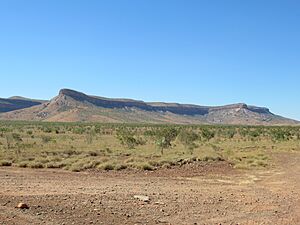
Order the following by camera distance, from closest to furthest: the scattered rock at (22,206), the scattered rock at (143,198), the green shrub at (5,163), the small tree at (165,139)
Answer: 1. the scattered rock at (22,206)
2. the scattered rock at (143,198)
3. the green shrub at (5,163)
4. the small tree at (165,139)

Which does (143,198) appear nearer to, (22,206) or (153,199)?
(153,199)

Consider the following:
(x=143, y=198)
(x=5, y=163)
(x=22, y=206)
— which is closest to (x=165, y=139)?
(x=5, y=163)

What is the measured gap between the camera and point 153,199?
1477 cm

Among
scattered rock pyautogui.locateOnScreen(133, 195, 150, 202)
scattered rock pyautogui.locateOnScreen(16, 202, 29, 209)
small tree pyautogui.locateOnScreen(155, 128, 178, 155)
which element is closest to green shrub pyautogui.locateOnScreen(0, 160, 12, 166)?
small tree pyautogui.locateOnScreen(155, 128, 178, 155)

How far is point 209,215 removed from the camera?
12664 mm

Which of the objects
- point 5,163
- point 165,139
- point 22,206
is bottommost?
point 5,163

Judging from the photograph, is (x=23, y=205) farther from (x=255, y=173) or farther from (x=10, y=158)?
(x=10, y=158)

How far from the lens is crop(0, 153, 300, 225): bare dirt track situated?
11.9 meters

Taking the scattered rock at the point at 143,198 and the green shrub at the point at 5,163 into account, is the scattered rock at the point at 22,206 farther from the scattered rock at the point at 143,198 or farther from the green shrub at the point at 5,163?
the green shrub at the point at 5,163

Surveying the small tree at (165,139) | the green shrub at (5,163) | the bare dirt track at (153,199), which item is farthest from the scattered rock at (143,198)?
the small tree at (165,139)

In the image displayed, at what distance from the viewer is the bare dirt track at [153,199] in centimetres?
1186

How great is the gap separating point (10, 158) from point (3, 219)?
2012 cm

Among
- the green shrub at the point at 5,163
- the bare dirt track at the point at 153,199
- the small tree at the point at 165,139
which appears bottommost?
the green shrub at the point at 5,163

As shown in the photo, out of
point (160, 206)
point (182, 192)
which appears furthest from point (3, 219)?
point (182, 192)
